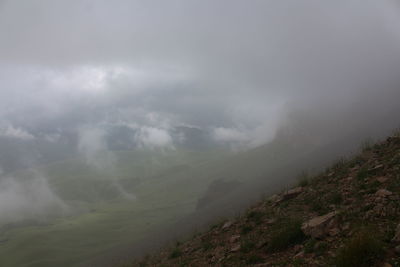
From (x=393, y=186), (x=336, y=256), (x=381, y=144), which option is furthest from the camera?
(x=381, y=144)

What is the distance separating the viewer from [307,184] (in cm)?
1744

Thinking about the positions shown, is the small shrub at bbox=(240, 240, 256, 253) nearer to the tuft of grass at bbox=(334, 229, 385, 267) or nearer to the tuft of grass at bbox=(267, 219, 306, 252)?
the tuft of grass at bbox=(267, 219, 306, 252)

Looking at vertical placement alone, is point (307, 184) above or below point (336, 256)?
above

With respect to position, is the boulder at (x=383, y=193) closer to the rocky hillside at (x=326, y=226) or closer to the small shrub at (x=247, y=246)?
the rocky hillside at (x=326, y=226)

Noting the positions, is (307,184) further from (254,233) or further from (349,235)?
(349,235)

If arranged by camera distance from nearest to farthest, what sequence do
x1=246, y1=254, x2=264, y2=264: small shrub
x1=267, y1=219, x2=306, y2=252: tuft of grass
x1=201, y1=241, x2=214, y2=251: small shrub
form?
x1=246, y1=254, x2=264, y2=264: small shrub
x1=267, y1=219, x2=306, y2=252: tuft of grass
x1=201, y1=241, x2=214, y2=251: small shrub

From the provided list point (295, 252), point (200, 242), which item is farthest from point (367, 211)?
point (200, 242)

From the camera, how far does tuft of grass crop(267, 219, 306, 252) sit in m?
10.6

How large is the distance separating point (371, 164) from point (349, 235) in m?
7.38

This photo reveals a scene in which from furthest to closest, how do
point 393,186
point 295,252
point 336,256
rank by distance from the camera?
1. point 393,186
2. point 295,252
3. point 336,256

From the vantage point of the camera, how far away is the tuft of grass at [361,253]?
745 cm

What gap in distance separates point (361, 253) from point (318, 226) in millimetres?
2687

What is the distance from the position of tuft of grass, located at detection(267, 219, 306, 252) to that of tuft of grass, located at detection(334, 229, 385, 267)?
2.88m

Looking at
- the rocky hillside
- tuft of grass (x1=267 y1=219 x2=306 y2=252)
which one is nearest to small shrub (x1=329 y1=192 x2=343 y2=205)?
the rocky hillside
